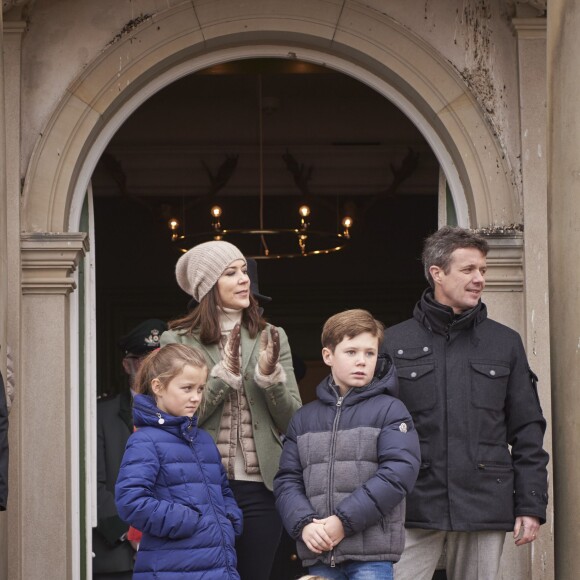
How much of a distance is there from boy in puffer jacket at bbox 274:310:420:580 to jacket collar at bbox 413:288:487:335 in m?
0.34

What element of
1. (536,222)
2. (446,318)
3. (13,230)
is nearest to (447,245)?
(446,318)

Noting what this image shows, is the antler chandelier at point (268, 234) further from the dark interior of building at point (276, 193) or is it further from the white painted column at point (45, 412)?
the white painted column at point (45, 412)

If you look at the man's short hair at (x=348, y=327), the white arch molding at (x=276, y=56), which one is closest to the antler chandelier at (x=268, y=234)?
the white arch molding at (x=276, y=56)

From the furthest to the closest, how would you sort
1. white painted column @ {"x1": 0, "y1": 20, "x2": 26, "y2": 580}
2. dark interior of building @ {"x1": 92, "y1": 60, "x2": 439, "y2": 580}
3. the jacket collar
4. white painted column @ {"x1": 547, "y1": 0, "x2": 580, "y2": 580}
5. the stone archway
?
dark interior of building @ {"x1": 92, "y1": 60, "x2": 439, "y2": 580} → the stone archway → white painted column @ {"x1": 0, "y1": 20, "x2": 26, "y2": 580} → white painted column @ {"x1": 547, "y1": 0, "x2": 580, "y2": 580} → the jacket collar

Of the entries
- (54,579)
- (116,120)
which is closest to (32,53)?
(116,120)

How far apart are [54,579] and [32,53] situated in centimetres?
265

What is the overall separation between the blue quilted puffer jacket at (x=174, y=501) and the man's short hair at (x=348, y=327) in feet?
2.01

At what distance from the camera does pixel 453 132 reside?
Result: 7.33 metres

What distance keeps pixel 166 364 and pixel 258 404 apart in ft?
1.58

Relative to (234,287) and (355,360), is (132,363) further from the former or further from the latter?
(355,360)

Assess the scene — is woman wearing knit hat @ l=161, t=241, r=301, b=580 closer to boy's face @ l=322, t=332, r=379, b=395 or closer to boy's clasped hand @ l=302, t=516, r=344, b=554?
boy's face @ l=322, t=332, r=379, b=395

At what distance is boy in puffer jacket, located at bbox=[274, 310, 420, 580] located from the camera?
5.08 metres

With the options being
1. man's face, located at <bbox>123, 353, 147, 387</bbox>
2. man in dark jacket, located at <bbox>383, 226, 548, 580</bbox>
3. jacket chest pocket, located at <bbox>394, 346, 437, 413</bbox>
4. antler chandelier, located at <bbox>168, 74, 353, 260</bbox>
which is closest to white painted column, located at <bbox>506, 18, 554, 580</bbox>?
man in dark jacket, located at <bbox>383, 226, 548, 580</bbox>

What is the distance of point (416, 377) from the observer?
18.3 feet
